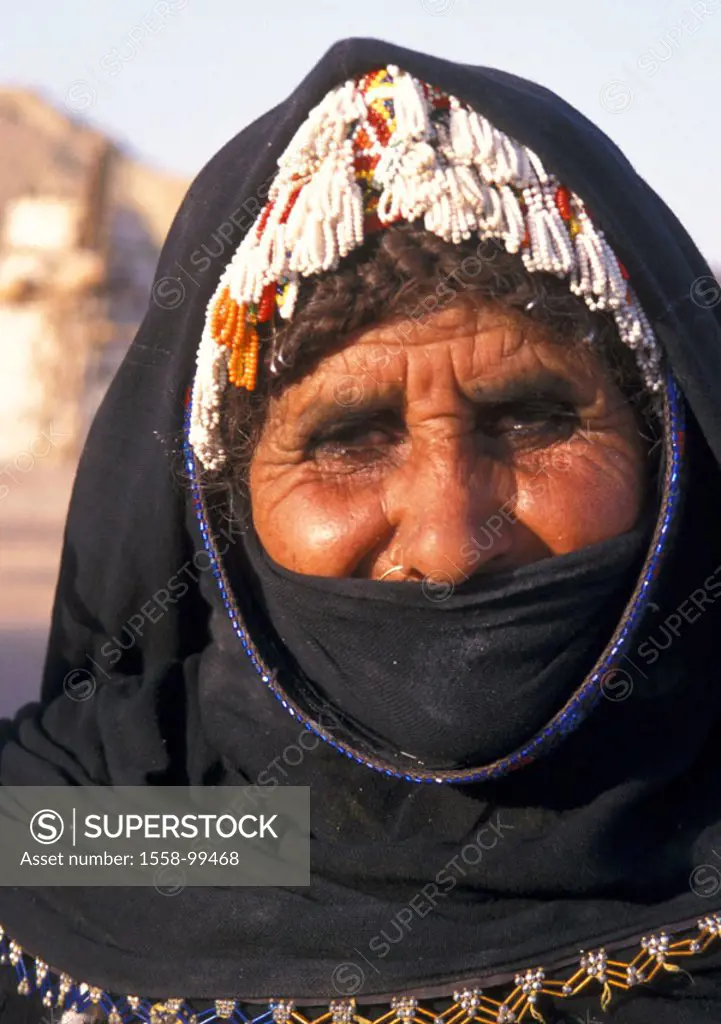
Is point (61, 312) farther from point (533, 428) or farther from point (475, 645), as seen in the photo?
point (475, 645)

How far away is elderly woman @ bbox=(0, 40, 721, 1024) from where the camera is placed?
2283 millimetres

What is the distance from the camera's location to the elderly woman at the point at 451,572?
89.9 inches

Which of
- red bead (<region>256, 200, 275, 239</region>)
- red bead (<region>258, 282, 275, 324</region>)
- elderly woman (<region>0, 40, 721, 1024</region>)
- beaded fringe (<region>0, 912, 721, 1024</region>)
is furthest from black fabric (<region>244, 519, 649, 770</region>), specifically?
red bead (<region>256, 200, 275, 239</region>)

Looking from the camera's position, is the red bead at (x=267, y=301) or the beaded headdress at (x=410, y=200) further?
the red bead at (x=267, y=301)

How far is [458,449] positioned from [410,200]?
1.42 ft

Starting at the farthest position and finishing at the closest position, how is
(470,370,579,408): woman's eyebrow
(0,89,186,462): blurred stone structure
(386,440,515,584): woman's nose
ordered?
(0,89,186,462): blurred stone structure → (470,370,579,408): woman's eyebrow → (386,440,515,584): woman's nose

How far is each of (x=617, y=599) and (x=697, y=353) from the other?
456 millimetres

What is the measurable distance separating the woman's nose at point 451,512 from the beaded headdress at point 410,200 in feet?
1.13

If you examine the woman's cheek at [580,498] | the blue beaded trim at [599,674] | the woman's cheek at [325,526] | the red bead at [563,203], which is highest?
the red bead at [563,203]

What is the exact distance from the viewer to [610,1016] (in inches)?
90.4

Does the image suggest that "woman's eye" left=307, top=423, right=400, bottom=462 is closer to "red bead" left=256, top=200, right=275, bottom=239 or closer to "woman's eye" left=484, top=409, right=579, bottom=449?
"woman's eye" left=484, top=409, right=579, bottom=449

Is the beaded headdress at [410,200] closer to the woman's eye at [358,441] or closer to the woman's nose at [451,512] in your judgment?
the woman's eye at [358,441]

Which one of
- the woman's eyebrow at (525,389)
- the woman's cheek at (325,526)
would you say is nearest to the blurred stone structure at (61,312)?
the woman's cheek at (325,526)

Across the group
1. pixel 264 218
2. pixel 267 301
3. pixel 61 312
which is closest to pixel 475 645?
pixel 267 301
